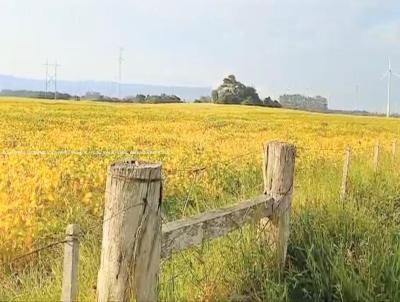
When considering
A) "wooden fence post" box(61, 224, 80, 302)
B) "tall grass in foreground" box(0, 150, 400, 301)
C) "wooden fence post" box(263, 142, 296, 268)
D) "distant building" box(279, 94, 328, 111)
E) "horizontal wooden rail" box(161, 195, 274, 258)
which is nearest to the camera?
"wooden fence post" box(61, 224, 80, 302)

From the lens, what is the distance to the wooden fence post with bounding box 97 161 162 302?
2.69m

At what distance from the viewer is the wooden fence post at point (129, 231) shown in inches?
106

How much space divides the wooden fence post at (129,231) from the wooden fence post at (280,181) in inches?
63.2

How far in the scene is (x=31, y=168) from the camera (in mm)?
7934

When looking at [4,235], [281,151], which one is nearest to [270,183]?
[281,151]

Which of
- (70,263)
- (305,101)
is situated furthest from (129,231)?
(305,101)

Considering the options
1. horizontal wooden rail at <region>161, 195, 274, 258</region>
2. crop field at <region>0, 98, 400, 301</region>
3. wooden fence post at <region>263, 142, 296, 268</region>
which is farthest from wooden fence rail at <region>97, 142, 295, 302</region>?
wooden fence post at <region>263, 142, 296, 268</region>

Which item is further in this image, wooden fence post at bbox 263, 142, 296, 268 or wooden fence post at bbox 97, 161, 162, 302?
wooden fence post at bbox 263, 142, 296, 268

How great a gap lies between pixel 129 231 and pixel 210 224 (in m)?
0.82

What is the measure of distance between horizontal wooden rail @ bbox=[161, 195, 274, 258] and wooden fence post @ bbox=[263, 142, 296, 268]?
7 centimetres

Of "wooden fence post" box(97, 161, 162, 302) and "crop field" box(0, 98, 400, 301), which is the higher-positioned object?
"wooden fence post" box(97, 161, 162, 302)

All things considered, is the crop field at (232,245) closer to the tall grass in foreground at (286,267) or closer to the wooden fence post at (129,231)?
the tall grass in foreground at (286,267)

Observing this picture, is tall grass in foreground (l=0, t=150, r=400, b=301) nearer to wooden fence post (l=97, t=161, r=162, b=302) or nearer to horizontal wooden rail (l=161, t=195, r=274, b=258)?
horizontal wooden rail (l=161, t=195, r=274, b=258)

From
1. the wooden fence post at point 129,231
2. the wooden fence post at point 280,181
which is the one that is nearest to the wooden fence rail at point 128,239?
the wooden fence post at point 129,231
